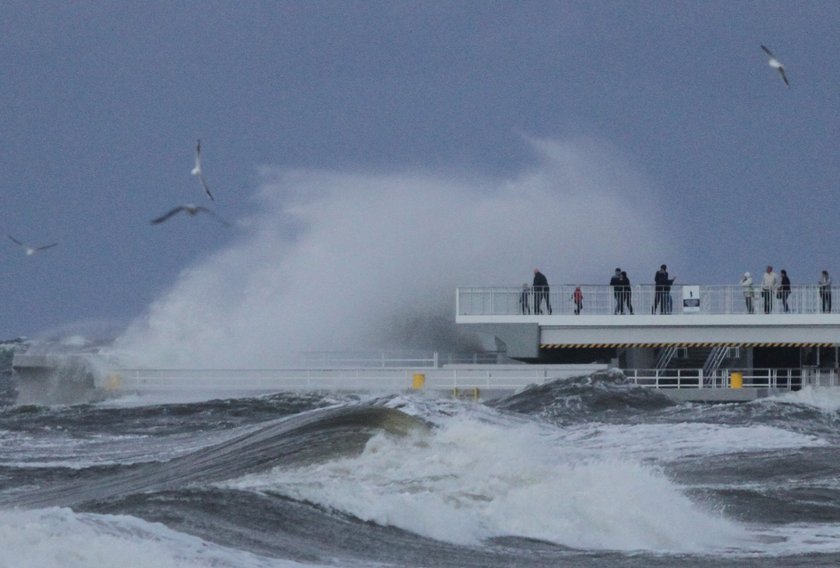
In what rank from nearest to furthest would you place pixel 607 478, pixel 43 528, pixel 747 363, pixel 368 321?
pixel 43 528
pixel 607 478
pixel 747 363
pixel 368 321

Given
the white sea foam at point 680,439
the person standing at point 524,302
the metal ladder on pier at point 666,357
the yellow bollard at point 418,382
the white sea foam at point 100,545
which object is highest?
the person standing at point 524,302

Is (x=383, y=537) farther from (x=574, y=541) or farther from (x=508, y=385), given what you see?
(x=508, y=385)

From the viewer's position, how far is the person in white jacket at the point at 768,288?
37469mm

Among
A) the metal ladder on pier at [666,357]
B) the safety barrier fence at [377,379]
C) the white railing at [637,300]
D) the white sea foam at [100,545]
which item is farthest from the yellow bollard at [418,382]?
the white sea foam at [100,545]

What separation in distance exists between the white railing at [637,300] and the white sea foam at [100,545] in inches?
960

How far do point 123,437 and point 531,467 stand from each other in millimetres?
12245

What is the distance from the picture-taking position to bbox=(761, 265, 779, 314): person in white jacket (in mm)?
37469

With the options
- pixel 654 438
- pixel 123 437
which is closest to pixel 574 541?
pixel 654 438

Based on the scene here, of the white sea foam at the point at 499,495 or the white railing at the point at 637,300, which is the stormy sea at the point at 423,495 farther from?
the white railing at the point at 637,300

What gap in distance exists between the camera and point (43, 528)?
39.0 feet

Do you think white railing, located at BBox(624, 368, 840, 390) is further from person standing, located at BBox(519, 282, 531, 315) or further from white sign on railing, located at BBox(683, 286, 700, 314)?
person standing, located at BBox(519, 282, 531, 315)

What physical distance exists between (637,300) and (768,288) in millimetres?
3182

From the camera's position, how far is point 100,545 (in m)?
11.6

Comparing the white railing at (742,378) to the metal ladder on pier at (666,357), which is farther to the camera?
the metal ladder on pier at (666,357)
